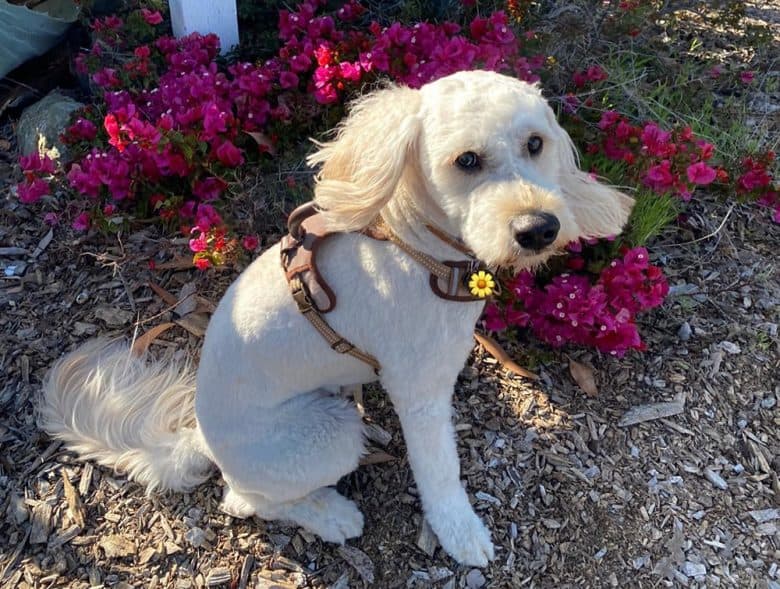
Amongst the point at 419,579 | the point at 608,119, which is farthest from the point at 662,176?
the point at 419,579

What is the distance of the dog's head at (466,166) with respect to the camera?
1664mm

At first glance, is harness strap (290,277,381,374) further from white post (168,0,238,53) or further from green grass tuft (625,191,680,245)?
white post (168,0,238,53)

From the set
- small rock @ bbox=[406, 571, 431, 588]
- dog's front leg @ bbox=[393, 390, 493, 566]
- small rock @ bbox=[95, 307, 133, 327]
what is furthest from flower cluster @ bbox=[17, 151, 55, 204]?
small rock @ bbox=[406, 571, 431, 588]

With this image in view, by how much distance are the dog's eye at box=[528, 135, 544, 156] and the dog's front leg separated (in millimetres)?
801

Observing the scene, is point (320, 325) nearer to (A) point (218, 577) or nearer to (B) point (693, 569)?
(A) point (218, 577)

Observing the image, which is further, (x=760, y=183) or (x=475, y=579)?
(x=760, y=183)

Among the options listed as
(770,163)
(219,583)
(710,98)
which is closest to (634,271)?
(770,163)

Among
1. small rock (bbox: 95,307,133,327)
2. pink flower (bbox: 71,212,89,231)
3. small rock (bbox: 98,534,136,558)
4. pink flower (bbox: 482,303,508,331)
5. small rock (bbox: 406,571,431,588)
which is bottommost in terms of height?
small rock (bbox: 98,534,136,558)

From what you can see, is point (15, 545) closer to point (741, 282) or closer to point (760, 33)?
point (741, 282)

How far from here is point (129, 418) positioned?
8.02 ft

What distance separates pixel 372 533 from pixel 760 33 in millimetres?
3966

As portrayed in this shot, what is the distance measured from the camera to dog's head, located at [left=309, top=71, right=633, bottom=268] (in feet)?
5.46

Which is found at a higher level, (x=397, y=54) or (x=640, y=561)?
(x=397, y=54)

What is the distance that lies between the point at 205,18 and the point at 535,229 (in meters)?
2.78
